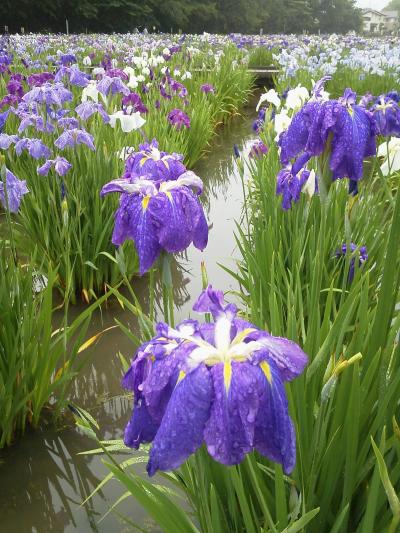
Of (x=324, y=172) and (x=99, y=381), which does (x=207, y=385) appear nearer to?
(x=324, y=172)

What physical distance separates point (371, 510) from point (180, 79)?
6.94 metres

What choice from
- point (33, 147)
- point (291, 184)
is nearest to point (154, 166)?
point (291, 184)

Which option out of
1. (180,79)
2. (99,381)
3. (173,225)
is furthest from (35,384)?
(180,79)

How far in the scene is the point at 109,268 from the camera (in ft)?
9.87

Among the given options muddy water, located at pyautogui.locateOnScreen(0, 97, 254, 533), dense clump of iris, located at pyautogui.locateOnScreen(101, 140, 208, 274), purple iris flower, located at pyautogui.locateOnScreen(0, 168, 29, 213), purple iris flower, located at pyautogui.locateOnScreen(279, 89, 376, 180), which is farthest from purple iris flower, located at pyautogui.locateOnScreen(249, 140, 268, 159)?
dense clump of iris, located at pyautogui.locateOnScreen(101, 140, 208, 274)

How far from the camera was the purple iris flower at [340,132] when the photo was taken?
125 centimetres

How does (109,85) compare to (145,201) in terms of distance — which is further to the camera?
(109,85)

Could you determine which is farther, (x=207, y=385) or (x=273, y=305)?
(x=273, y=305)

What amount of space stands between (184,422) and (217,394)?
55 millimetres

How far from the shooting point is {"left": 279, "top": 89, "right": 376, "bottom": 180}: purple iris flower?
1.25 meters

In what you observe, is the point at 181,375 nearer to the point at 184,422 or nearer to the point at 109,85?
the point at 184,422

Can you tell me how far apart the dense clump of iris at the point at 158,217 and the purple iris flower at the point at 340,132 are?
1.24 ft

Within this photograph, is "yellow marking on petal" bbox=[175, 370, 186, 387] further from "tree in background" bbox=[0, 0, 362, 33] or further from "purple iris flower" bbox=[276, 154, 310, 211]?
"tree in background" bbox=[0, 0, 362, 33]

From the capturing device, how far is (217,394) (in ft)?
2.01
